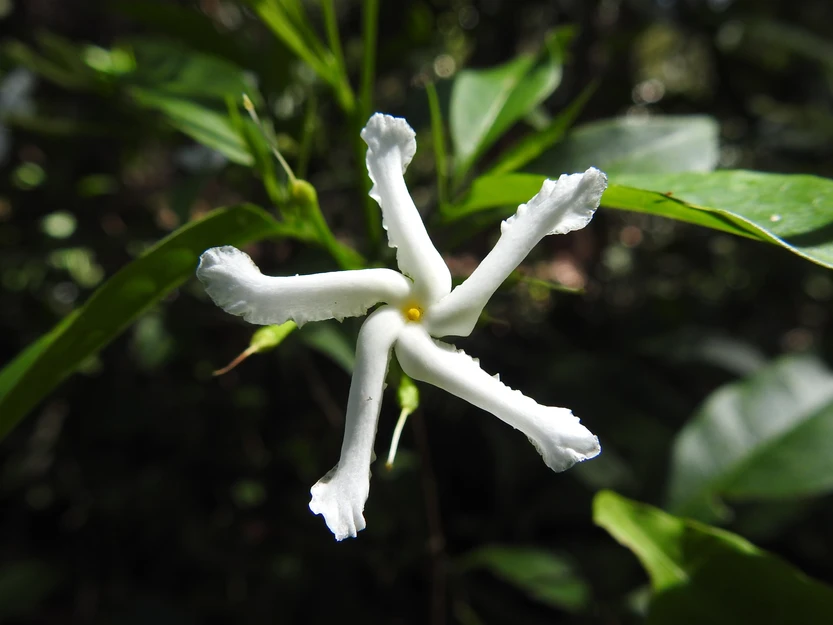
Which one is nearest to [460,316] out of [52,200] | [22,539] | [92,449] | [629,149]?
[629,149]

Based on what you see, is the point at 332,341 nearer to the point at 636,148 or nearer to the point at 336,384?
the point at 636,148

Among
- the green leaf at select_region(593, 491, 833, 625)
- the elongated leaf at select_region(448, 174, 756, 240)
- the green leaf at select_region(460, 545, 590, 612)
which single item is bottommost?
the green leaf at select_region(460, 545, 590, 612)

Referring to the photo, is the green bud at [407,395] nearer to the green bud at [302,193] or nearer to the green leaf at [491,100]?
the green bud at [302,193]

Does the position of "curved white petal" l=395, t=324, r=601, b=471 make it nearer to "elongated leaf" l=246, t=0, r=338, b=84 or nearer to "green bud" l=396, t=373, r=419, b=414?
"green bud" l=396, t=373, r=419, b=414

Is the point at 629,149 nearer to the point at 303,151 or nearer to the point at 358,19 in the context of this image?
the point at 303,151

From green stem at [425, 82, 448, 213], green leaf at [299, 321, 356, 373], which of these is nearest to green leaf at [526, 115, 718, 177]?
green stem at [425, 82, 448, 213]

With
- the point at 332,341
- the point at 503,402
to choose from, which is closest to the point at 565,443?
the point at 503,402
